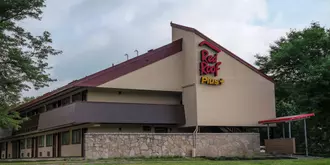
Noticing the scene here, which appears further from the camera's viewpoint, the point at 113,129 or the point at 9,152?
the point at 9,152

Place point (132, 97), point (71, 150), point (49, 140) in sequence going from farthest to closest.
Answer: point (49, 140)
point (71, 150)
point (132, 97)

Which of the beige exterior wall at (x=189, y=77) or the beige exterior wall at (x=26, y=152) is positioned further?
the beige exterior wall at (x=26, y=152)

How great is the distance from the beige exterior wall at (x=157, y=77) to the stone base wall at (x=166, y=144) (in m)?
4.73

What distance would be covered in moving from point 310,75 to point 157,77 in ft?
36.5

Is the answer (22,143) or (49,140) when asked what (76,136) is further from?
(22,143)

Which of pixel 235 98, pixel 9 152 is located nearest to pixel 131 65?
pixel 235 98

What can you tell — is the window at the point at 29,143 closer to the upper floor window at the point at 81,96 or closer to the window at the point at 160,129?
the upper floor window at the point at 81,96

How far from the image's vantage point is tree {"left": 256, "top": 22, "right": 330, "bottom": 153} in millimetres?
33031

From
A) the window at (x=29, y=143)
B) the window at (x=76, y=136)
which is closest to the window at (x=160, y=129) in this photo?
the window at (x=76, y=136)

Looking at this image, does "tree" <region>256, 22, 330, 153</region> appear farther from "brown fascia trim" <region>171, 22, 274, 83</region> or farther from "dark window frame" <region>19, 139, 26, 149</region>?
"dark window frame" <region>19, 139, 26, 149</region>

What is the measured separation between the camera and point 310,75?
109ft

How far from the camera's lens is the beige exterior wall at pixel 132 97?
33.8 meters

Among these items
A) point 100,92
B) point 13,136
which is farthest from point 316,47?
point 13,136

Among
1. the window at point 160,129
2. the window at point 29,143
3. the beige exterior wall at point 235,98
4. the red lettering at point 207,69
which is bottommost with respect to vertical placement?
the window at point 29,143
